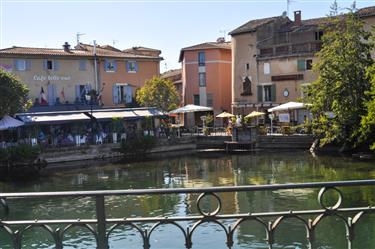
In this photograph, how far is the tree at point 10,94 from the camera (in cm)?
3962

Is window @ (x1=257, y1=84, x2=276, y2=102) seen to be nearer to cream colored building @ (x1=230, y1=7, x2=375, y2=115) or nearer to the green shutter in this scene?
cream colored building @ (x1=230, y1=7, x2=375, y2=115)

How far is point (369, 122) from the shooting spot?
3459cm

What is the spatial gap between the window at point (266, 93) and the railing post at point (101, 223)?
54.7m

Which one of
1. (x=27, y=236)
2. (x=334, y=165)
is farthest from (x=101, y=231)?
(x=334, y=165)

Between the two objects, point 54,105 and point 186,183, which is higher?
point 54,105

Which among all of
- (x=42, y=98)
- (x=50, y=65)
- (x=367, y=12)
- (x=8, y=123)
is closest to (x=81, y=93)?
(x=50, y=65)

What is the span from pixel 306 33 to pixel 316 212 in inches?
2120

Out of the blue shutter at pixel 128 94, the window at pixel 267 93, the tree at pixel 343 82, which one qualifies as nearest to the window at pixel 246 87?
the window at pixel 267 93

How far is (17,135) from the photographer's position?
44312 mm

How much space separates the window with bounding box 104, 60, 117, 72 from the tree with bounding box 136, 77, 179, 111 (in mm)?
3750

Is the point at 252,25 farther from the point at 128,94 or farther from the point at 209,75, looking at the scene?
the point at 128,94

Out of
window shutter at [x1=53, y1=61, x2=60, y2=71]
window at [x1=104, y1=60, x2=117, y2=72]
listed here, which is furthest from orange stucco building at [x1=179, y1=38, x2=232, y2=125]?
window shutter at [x1=53, y1=61, x2=60, y2=71]

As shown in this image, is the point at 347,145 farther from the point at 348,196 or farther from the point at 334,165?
the point at 348,196

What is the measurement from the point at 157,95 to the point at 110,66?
6.31m
